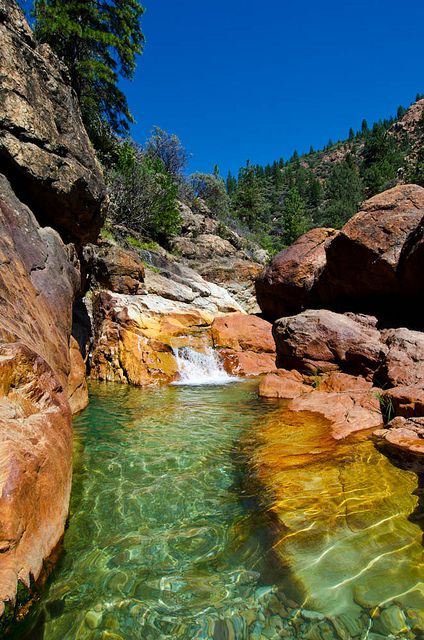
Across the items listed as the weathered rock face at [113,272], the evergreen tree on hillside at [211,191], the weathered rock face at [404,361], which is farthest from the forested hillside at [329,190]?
the weathered rock face at [404,361]

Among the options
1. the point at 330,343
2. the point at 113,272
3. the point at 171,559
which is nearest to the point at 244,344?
the point at 330,343

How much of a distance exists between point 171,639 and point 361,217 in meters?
10.2

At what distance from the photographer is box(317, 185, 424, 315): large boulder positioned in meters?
9.58

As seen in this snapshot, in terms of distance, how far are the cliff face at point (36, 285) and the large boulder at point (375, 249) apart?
6628 millimetres

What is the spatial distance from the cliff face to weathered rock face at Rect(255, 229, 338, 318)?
6.97 meters

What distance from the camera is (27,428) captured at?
255 centimetres

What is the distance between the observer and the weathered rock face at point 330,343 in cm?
877

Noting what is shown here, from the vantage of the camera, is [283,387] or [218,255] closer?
[283,387]

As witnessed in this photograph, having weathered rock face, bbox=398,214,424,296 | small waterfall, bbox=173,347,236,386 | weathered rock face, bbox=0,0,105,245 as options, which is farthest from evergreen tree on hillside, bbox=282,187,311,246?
weathered rock face, bbox=0,0,105,245

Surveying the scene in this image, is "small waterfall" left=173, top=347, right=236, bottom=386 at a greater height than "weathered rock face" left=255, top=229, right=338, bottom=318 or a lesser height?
lesser

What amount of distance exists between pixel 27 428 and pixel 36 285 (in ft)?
9.89

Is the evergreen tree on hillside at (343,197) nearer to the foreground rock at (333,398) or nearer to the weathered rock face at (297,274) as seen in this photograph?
the weathered rock face at (297,274)

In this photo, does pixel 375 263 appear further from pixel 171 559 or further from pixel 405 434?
pixel 171 559

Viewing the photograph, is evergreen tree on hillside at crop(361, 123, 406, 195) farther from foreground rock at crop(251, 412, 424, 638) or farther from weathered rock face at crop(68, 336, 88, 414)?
foreground rock at crop(251, 412, 424, 638)
